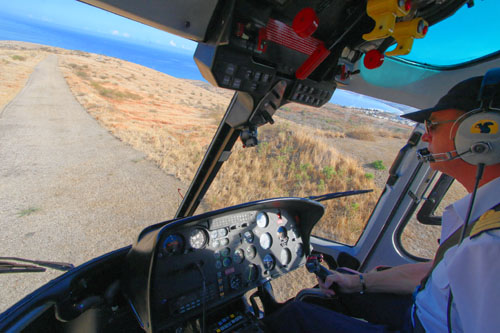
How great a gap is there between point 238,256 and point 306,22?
1654mm

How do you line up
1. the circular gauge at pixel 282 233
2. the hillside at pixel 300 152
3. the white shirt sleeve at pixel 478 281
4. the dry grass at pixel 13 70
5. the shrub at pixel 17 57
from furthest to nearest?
the shrub at pixel 17 57, the dry grass at pixel 13 70, the hillside at pixel 300 152, the circular gauge at pixel 282 233, the white shirt sleeve at pixel 478 281

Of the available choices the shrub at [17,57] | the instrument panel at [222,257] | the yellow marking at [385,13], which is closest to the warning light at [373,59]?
the yellow marking at [385,13]

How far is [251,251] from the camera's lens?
2010 mm

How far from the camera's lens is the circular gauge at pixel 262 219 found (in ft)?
6.68

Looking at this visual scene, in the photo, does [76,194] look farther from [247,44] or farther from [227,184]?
[247,44]

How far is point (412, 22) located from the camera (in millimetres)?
953

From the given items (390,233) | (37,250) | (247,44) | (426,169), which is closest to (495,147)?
(247,44)

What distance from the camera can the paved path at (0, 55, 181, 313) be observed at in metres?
2.66

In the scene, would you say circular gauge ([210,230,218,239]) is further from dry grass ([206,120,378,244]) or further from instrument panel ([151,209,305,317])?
dry grass ([206,120,378,244])

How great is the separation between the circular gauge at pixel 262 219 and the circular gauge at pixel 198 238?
0.46 meters

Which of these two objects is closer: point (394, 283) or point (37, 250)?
point (394, 283)

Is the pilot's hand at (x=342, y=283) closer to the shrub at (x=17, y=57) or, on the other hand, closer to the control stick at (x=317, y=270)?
the control stick at (x=317, y=270)

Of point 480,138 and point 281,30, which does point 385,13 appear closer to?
point 281,30

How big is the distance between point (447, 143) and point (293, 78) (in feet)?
2.89
